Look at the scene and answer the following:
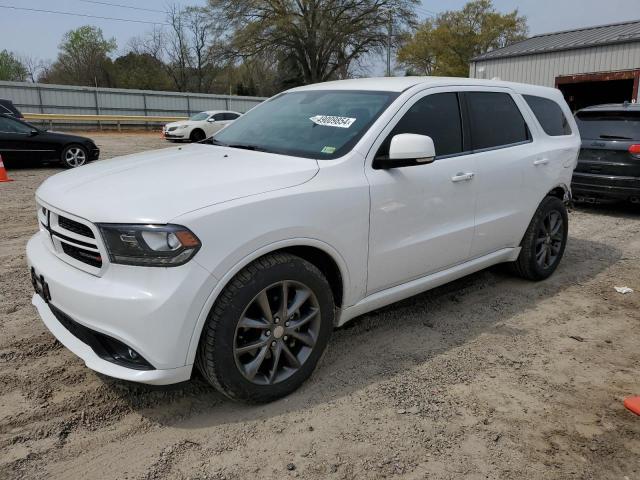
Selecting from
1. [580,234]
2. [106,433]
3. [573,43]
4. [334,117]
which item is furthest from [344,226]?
[573,43]

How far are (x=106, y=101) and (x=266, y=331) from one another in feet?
111

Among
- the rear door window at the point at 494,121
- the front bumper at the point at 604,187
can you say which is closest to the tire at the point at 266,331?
the rear door window at the point at 494,121

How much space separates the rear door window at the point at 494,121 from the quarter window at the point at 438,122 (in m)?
0.19

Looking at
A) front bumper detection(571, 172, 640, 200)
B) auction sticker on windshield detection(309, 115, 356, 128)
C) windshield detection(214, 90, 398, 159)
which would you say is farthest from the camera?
front bumper detection(571, 172, 640, 200)

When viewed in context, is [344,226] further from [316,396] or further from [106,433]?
[106,433]

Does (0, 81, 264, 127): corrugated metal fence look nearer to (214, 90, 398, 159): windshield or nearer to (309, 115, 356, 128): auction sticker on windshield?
(214, 90, 398, 159): windshield

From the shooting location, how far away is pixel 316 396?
3.05 m

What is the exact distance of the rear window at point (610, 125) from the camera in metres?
7.91

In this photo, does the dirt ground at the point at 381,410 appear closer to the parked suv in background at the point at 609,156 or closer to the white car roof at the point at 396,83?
the white car roof at the point at 396,83

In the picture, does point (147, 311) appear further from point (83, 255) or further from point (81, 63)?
point (81, 63)

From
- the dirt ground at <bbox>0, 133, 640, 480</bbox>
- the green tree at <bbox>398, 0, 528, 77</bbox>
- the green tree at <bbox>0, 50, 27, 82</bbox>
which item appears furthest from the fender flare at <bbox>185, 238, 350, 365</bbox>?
the green tree at <bbox>0, 50, 27, 82</bbox>

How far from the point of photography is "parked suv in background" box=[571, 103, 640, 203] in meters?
7.72

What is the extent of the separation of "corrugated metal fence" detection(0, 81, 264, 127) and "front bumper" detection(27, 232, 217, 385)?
31.7 meters

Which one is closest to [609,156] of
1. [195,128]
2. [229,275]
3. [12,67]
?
[229,275]
